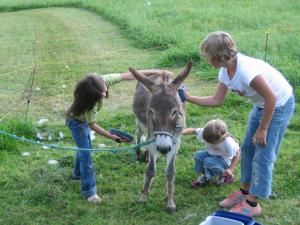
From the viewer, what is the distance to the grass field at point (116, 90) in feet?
17.7

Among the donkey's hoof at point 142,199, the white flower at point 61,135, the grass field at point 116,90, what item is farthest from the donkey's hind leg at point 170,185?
the white flower at point 61,135

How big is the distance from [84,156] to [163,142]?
3.63 ft

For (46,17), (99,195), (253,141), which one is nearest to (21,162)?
(99,195)

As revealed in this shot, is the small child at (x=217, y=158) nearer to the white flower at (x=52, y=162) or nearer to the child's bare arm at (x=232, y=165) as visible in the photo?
the child's bare arm at (x=232, y=165)

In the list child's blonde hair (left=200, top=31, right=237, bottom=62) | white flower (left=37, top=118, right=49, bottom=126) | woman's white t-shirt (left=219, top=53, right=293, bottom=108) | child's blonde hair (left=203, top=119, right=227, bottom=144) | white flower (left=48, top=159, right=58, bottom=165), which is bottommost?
white flower (left=37, top=118, right=49, bottom=126)

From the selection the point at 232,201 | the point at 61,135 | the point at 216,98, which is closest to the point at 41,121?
the point at 61,135

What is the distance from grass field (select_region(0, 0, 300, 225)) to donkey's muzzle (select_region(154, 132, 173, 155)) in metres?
0.82

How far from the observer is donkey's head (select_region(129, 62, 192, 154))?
15.7ft

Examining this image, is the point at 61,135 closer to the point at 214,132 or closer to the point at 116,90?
the point at 116,90

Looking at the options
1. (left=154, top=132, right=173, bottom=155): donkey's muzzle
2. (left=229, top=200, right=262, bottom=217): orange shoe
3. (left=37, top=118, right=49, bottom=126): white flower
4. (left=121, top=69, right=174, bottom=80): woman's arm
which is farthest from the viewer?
(left=37, top=118, right=49, bottom=126): white flower

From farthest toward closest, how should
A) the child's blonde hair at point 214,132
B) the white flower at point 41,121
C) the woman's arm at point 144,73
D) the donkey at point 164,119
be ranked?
the white flower at point 41,121, the woman's arm at point 144,73, the child's blonde hair at point 214,132, the donkey at point 164,119

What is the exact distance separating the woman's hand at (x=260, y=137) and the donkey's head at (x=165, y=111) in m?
0.74

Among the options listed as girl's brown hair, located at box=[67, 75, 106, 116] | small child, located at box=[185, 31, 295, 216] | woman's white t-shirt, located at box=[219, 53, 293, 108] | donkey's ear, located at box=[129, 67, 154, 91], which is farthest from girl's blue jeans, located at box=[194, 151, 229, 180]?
girl's brown hair, located at box=[67, 75, 106, 116]

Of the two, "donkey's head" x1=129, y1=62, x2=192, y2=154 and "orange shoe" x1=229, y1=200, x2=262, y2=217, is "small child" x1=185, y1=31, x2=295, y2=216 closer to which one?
"orange shoe" x1=229, y1=200, x2=262, y2=217
